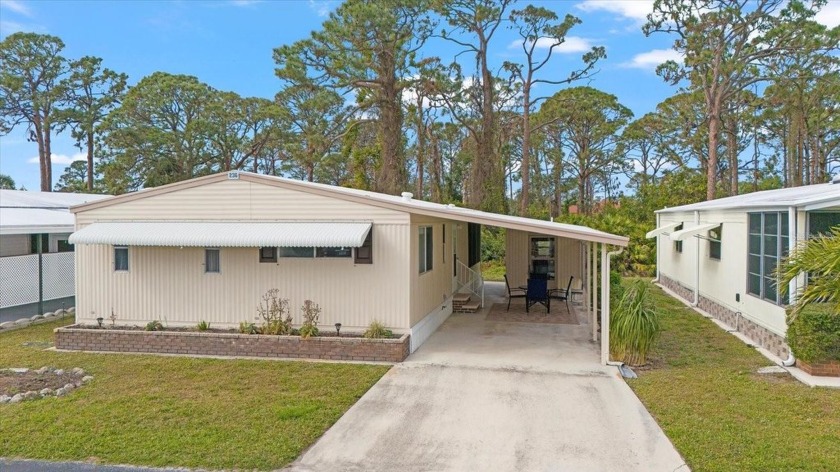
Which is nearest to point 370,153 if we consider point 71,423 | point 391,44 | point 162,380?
point 391,44

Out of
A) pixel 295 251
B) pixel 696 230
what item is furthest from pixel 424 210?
pixel 696 230

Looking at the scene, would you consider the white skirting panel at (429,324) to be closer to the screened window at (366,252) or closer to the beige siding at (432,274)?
the beige siding at (432,274)

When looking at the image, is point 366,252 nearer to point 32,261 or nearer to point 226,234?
point 226,234

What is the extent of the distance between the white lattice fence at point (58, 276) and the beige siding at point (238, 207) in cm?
405

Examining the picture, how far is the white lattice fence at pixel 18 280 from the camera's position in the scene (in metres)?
12.1

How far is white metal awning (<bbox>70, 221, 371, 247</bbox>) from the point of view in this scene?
8.50 m

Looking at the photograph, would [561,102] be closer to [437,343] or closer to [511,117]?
[511,117]

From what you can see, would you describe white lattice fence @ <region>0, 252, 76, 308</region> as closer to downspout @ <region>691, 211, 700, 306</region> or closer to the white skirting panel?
the white skirting panel

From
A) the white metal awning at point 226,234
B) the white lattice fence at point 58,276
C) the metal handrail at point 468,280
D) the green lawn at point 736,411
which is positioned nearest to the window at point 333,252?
the white metal awning at point 226,234

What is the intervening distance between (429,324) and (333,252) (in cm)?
241

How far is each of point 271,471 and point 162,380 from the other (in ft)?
11.4

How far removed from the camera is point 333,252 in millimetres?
9086

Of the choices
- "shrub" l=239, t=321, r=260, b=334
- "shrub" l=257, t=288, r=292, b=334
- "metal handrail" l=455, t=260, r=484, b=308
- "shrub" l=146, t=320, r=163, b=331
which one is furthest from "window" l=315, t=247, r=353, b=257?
"metal handrail" l=455, t=260, r=484, b=308

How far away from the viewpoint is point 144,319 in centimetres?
971
